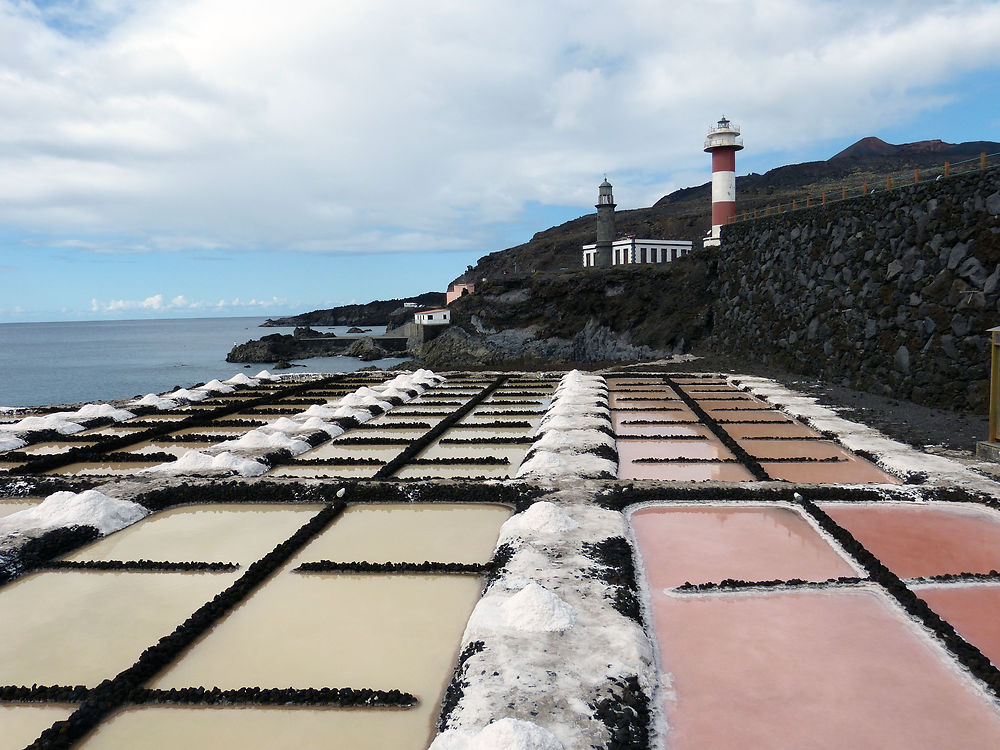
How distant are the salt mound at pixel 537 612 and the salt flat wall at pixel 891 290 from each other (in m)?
10.1

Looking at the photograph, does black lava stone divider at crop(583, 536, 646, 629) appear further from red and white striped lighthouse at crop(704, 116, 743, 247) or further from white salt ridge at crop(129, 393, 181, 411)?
red and white striped lighthouse at crop(704, 116, 743, 247)

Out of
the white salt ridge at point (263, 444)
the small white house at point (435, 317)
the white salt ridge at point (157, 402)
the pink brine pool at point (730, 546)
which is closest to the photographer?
the pink brine pool at point (730, 546)

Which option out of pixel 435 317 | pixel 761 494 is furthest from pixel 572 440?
pixel 435 317

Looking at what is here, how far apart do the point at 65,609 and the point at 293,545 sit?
1451mm

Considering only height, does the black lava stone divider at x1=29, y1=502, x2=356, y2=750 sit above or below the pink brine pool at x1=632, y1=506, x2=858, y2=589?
above

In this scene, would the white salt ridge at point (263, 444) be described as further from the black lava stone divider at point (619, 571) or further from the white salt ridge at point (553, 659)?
the black lava stone divider at point (619, 571)

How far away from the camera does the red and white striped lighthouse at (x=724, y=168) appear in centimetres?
2848

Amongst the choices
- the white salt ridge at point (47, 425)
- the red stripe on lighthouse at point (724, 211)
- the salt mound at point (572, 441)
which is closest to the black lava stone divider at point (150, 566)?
the salt mound at point (572, 441)

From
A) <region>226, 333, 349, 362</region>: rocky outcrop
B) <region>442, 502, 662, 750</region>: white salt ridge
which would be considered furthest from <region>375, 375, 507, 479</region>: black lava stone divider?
<region>226, 333, 349, 362</region>: rocky outcrop

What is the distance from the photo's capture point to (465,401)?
480 inches

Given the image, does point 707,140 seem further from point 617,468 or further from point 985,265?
point 617,468

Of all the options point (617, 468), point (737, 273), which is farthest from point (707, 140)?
point (617, 468)

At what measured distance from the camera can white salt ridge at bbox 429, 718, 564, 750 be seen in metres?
2.58

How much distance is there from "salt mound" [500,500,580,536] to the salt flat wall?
905 cm
